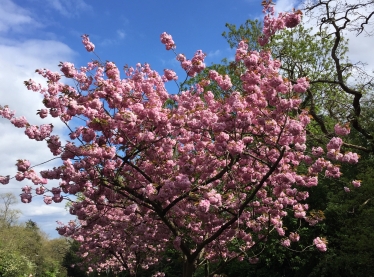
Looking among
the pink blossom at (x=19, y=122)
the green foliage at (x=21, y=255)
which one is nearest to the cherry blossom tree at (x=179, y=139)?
the pink blossom at (x=19, y=122)

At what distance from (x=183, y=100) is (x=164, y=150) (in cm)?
130

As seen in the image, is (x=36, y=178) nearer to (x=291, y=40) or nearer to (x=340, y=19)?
(x=340, y=19)

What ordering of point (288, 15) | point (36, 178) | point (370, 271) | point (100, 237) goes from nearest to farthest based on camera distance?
1. point (288, 15)
2. point (36, 178)
3. point (370, 271)
4. point (100, 237)

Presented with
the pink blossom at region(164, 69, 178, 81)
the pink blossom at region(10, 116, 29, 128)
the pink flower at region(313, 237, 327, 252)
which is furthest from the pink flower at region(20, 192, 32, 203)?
Answer: the pink flower at region(313, 237, 327, 252)

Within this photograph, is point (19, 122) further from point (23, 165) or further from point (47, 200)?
point (47, 200)

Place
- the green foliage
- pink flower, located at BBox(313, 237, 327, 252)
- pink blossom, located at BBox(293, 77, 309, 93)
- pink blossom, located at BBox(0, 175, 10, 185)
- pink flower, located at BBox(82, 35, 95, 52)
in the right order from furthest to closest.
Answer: the green foliage, pink flower, located at BBox(313, 237, 327, 252), pink flower, located at BBox(82, 35, 95, 52), pink blossom, located at BBox(0, 175, 10, 185), pink blossom, located at BBox(293, 77, 309, 93)

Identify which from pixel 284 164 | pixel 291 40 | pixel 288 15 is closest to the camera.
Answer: pixel 288 15

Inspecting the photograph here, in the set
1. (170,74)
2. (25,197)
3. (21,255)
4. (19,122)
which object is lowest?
(25,197)

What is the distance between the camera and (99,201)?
8852mm

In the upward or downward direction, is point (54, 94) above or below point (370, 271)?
above

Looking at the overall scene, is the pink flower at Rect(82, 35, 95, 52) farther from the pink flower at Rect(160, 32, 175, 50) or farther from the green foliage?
the green foliage

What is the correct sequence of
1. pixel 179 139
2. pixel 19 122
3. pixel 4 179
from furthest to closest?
pixel 179 139
pixel 4 179
pixel 19 122

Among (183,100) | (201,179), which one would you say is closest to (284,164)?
(201,179)

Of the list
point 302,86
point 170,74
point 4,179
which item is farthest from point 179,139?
point 4,179
